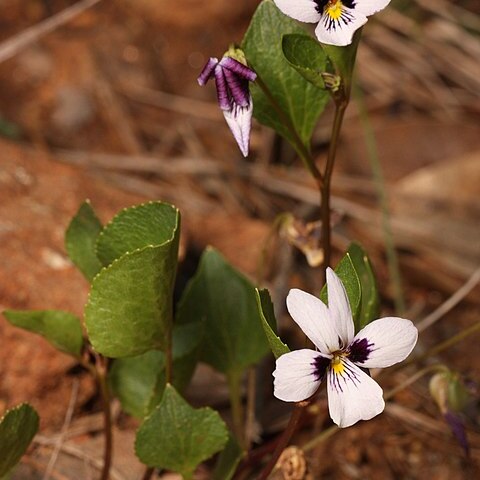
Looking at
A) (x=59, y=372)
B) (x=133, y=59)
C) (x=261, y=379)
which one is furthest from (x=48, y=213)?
(x=133, y=59)

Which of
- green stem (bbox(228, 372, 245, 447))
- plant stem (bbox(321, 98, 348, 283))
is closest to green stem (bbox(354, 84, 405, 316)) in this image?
green stem (bbox(228, 372, 245, 447))

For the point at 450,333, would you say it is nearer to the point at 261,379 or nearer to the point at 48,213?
the point at 261,379

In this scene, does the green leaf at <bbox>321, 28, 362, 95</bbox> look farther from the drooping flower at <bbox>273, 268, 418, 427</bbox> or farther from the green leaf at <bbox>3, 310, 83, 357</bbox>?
the green leaf at <bbox>3, 310, 83, 357</bbox>

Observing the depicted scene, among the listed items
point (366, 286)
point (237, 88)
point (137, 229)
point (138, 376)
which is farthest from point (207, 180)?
point (237, 88)

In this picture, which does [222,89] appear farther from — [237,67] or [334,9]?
[334,9]

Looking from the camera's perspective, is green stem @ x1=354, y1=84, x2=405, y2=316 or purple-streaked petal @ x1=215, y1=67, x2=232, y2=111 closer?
purple-streaked petal @ x1=215, y1=67, x2=232, y2=111

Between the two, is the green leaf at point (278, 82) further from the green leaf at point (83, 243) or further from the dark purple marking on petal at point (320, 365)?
the dark purple marking on petal at point (320, 365)
